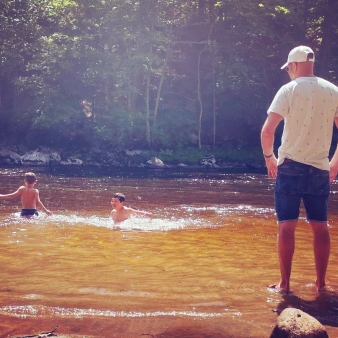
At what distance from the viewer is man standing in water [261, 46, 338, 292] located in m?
4.77

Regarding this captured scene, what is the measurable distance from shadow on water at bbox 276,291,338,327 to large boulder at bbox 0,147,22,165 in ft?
90.6

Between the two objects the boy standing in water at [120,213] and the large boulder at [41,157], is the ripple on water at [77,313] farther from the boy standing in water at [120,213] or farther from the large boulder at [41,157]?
the large boulder at [41,157]

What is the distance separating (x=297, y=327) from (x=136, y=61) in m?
31.4

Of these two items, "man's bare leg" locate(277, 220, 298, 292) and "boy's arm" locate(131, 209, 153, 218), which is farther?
"boy's arm" locate(131, 209, 153, 218)

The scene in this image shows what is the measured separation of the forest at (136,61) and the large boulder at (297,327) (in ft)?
101

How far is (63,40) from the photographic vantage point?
34.2 meters

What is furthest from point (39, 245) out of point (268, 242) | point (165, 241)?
point (268, 242)

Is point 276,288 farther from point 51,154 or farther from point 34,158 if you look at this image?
point 51,154

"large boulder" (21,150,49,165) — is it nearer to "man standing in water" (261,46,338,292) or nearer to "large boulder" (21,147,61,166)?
"large boulder" (21,147,61,166)

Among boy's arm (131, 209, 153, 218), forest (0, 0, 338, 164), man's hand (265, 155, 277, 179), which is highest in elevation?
forest (0, 0, 338, 164)

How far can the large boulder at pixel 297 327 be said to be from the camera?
3.44 meters

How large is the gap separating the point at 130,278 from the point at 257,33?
30.8 m

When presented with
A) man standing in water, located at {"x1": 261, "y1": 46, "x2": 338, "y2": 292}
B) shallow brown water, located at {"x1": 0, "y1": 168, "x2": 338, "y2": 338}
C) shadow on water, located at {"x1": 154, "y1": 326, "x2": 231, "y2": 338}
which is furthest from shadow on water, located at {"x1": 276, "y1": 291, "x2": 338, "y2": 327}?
shadow on water, located at {"x1": 154, "y1": 326, "x2": 231, "y2": 338}

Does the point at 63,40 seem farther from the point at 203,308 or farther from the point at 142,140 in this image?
the point at 203,308
